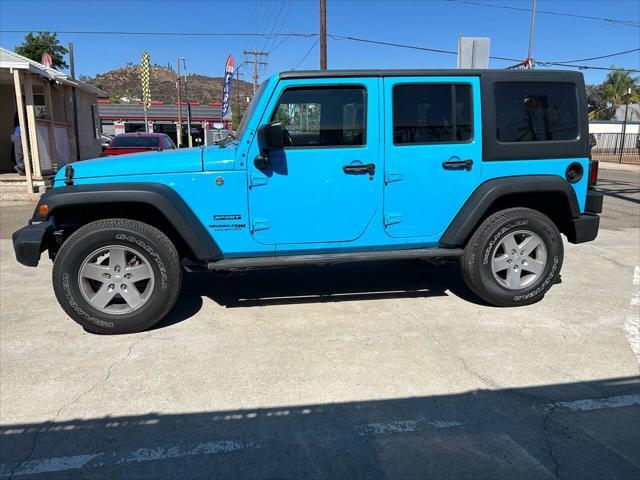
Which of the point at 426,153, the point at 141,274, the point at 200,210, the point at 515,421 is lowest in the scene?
the point at 515,421

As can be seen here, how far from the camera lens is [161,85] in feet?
384

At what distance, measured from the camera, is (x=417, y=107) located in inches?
172

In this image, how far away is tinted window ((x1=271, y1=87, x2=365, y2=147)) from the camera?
423cm

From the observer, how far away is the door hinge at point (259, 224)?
427 centimetres

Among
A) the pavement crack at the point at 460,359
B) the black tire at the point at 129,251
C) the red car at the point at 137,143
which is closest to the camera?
the pavement crack at the point at 460,359

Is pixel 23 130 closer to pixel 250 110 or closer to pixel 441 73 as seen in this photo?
pixel 250 110

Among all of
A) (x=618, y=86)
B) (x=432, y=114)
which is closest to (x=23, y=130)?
(x=432, y=114)

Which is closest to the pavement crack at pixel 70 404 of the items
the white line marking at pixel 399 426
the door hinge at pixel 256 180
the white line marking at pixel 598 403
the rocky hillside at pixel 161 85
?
the door hinge at pixel 256 180

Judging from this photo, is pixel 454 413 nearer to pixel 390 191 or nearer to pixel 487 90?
pixel 390 191

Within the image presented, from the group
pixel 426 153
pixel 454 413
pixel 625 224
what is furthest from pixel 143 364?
pixel 625 224

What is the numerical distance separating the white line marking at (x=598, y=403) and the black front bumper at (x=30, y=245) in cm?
390

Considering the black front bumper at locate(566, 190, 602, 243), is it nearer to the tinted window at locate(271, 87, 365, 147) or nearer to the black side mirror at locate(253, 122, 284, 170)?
the tinted window at locate(271, 87, 365, 147)

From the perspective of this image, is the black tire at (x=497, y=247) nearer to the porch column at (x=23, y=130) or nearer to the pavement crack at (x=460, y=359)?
the pavement crack at (x=460, y=359)

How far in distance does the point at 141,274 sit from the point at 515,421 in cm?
299
